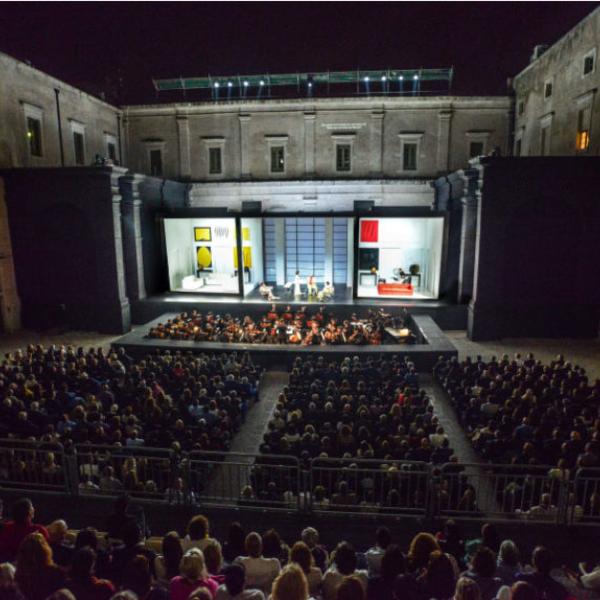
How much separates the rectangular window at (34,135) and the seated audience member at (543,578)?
81.1 ft

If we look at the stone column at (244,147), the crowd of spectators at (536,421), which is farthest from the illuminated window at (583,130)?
the stone column at (244,147)

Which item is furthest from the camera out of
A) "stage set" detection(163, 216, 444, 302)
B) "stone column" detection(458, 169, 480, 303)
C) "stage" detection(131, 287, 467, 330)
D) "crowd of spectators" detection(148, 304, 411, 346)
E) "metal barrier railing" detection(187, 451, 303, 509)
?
"stage set" detection(163, 216, 444, 302)

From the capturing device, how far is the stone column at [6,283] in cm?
2012

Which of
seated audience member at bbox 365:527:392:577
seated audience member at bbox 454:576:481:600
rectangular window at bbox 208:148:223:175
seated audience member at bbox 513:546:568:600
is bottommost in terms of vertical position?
seated audience member at bbox 365:527:392:577

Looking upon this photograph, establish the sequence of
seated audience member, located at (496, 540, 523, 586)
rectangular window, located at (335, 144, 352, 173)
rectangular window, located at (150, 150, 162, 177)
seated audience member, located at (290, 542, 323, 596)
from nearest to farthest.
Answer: seated audience member, located at (290, 542, 323, 596), seated audience member, located at (496, 540, 523, 586), rectangular window, located at (335, 144, 352, 173), rectangular window, located at (150, 150, 162, 177)

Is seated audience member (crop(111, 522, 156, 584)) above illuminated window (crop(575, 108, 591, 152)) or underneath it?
underneath

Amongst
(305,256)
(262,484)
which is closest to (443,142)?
(305,256)

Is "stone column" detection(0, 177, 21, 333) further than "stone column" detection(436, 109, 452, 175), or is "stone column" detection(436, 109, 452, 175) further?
"stone column" detection(436, 109, 452, 175)

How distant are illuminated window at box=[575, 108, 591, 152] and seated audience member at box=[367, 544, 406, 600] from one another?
21409 mm

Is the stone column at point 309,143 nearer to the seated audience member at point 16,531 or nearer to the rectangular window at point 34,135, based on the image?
the rectangular window at point 34,135

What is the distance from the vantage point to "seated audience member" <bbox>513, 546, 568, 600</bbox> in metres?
4.68

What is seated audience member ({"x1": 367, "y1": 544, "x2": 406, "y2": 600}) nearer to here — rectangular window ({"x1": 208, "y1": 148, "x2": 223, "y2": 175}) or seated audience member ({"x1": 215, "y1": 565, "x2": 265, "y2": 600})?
seated audience member ({"x1": 215, "y1": 565, "x2": 265, "y2": 600})

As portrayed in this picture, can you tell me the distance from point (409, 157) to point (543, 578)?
25.6 meters

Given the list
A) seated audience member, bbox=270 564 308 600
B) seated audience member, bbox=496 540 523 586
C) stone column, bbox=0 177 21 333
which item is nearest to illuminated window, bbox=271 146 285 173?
stone column, bbox=0 177 21 333
